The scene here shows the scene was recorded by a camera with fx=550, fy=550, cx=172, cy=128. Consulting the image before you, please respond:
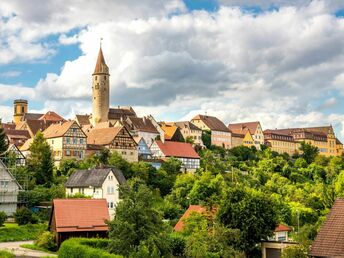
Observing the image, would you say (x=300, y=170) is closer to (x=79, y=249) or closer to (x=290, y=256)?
(x=290, y=256)

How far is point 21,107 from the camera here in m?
147

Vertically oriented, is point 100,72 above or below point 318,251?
above

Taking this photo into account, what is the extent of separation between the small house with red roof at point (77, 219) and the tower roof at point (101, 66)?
220ft

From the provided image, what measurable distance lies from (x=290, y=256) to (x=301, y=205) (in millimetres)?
37905

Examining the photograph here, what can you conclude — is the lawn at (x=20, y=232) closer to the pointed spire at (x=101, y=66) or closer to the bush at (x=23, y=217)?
the bush at (x=23, y=217)

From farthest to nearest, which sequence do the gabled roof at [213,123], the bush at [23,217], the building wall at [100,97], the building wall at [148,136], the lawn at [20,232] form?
the gabled roof at [213,123]
the building wall at [100,97]
the building wall at [148,136]
the bush at [23,217]
the lawn at [20,232]

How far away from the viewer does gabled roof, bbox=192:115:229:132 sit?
127m

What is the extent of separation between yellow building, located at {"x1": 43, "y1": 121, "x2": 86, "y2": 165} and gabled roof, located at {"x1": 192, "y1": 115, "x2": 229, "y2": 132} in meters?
45.2

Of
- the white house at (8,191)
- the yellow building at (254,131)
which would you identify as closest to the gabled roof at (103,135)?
A: the white house at (8,191)

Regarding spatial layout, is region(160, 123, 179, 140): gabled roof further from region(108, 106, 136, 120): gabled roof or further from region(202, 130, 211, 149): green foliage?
region(202, 130, 211, 149): green foliage

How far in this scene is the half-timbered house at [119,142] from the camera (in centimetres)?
8944

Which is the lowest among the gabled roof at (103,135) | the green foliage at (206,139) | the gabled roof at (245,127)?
the gabled roof at (103,135)

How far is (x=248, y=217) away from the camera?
4519 centimetres

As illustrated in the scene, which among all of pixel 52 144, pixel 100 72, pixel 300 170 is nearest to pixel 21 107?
→ pixel 100 72
